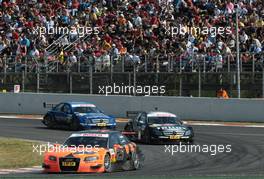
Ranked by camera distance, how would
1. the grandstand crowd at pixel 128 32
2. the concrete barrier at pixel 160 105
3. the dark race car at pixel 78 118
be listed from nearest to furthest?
the dark race car at pixel 78 118
the concrete barrier at pixel 160 105
the grandstand crowd at pixel 128 32

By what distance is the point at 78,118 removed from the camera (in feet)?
97.2

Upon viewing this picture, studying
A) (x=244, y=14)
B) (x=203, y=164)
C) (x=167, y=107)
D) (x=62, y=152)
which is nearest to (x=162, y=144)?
(x=203, y=164)

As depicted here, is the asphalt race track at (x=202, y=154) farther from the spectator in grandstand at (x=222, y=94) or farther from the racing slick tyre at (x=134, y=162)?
the spectator in grandstand at (x=222, y=94)

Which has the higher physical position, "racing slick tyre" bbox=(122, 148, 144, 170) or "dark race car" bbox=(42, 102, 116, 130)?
"dark race car" bbox=(42, 102, 116, 130)

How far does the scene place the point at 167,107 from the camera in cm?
3541

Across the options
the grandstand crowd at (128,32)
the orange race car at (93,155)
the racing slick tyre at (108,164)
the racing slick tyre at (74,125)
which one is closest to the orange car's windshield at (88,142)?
the orange race car at (93,155)

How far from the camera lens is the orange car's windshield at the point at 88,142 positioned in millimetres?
18453

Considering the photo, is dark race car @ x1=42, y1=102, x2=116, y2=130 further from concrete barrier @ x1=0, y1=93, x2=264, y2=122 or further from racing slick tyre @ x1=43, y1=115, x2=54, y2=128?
concrete barrier @ x1=0, y1=93, x2=264, y2=122

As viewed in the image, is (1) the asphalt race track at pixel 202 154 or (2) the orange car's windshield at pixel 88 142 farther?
(2) the orange car's windshield at pixel 88 142

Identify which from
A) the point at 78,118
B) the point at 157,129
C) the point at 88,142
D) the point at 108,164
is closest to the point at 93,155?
the point at 108,164

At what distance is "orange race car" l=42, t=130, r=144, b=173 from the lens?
17.7m

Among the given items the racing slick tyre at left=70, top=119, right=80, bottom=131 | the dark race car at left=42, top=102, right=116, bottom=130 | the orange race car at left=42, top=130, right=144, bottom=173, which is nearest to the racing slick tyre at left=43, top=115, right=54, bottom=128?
the dark race car at left=42, top=102, right=116, bottom=130

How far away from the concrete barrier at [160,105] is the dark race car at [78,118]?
561cm

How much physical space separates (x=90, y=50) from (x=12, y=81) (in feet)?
15.2
